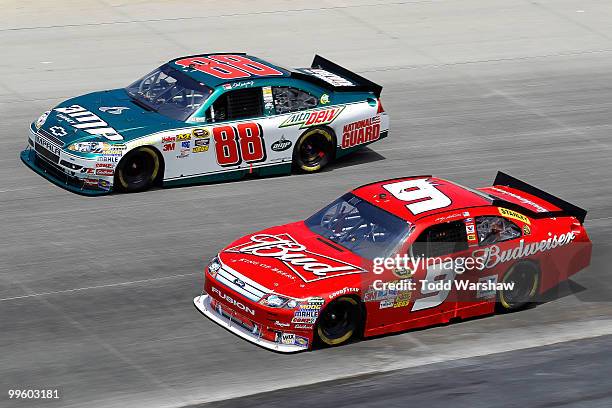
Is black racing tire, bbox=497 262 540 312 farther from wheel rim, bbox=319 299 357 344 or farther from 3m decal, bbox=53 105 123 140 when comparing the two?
3m decal, bbox=53 105 123 140

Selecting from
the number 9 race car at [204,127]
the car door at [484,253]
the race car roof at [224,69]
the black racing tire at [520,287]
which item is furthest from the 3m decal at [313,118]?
the black racing tire at [520,287]

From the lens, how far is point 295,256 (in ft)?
40.8

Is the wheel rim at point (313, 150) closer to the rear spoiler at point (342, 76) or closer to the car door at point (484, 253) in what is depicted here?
the rear spoiler at point (342, 76)

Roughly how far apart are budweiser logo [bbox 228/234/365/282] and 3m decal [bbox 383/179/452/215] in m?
Answer: 1.07

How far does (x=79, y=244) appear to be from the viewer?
14570 millimetres

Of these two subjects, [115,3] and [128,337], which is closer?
[128,337]

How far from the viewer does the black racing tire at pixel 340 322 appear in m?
11.9

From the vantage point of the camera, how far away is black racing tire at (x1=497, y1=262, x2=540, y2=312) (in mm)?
13070

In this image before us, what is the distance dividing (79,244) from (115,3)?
12599 millimetres

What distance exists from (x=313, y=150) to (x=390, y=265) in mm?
5806

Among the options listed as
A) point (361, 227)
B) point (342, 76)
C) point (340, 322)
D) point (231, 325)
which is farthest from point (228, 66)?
point (340, 322)

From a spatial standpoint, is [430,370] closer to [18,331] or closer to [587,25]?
[18,331]

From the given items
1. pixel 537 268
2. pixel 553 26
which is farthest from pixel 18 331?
pixel 553 26

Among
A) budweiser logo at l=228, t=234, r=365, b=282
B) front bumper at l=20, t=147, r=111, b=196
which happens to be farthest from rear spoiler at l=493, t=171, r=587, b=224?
front bumper at l=20, t=147, r=111, b=196
